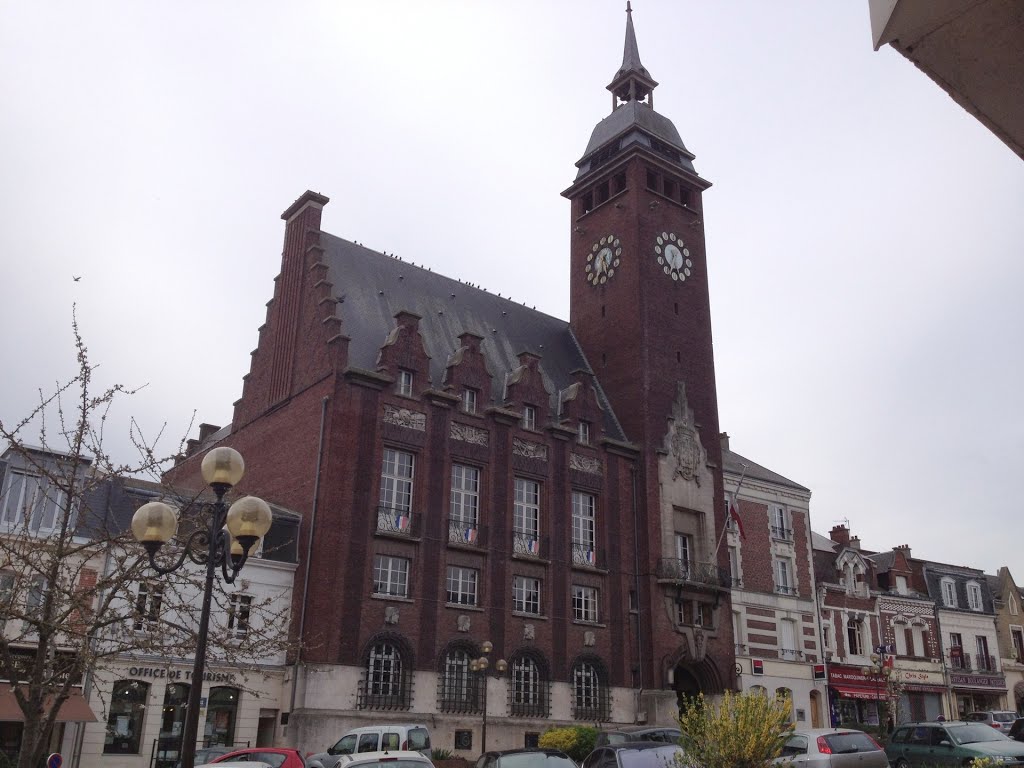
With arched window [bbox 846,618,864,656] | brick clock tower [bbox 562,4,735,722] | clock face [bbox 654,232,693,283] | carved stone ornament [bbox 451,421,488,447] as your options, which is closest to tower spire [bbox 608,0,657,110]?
brick clock tower [bbox 562,4,735,722]

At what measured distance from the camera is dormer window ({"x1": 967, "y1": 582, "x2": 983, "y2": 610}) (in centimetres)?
5612

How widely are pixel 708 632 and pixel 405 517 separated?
586 inches

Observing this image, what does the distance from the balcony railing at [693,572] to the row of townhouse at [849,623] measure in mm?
2034

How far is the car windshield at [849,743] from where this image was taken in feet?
58.7

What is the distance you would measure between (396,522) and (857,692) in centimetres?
2733

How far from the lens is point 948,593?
54.9 meters

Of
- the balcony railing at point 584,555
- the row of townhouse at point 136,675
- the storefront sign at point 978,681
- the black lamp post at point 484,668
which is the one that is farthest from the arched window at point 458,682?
the storefront sign at point 978,681

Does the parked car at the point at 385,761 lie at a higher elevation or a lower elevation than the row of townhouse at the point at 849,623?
lower

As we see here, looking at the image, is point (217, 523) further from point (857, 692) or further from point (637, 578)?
point (857, 692)

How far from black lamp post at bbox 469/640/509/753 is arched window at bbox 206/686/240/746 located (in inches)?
303

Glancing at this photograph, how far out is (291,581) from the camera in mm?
31375

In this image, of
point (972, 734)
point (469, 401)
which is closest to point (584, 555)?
point (469, 401)

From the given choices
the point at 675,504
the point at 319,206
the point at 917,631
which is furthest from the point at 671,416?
the point at 917,631

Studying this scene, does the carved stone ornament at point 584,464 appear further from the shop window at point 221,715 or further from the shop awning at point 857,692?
the shop awning at point 857,692
